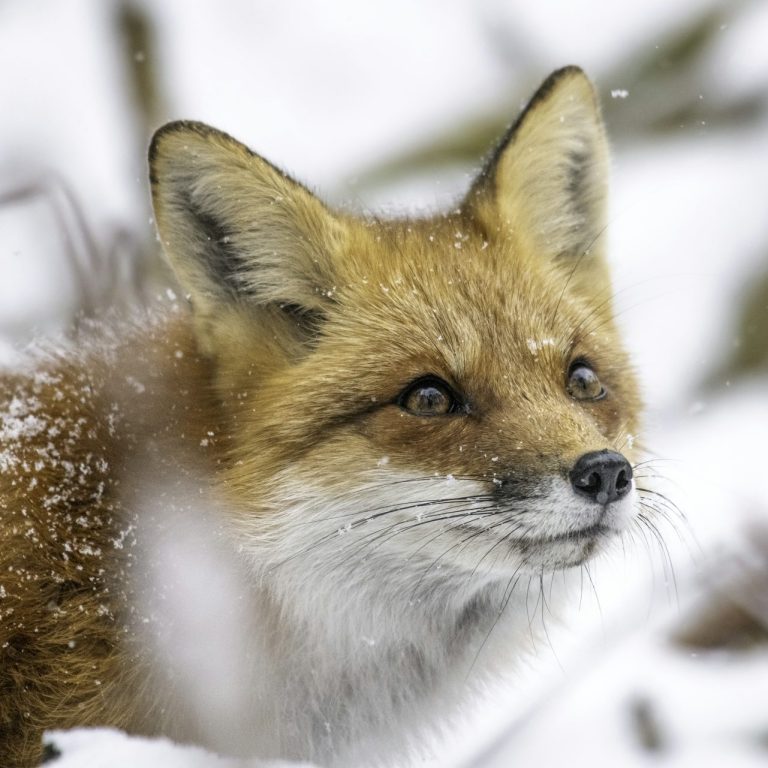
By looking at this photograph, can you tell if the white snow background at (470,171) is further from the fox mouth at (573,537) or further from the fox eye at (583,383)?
the fox eye at (583,383)

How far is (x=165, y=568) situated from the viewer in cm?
402

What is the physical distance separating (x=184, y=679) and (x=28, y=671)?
566mm

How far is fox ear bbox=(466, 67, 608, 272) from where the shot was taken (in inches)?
191

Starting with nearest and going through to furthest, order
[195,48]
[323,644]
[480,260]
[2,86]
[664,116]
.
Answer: [323,644] < [480,260] < [664,116] < [2,86] < [195,48]

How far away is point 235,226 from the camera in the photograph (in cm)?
432

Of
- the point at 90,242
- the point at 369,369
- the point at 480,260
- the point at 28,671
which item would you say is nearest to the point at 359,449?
the point at 369,369

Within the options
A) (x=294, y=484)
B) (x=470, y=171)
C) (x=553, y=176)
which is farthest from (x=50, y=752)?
(x=470, y=171)

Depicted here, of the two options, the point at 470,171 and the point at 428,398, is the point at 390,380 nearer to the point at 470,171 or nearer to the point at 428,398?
the point at 428,398

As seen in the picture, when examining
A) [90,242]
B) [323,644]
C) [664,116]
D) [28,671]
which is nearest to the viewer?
[28,671]

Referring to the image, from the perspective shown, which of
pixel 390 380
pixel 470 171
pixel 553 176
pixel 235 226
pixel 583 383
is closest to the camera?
pixel 390 380

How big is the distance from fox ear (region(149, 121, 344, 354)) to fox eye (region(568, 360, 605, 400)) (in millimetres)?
1087

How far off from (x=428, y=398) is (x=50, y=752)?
6.02 ft

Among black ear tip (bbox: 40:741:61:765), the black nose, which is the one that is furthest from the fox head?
black ear tip (bbox: 40:741:61:765)

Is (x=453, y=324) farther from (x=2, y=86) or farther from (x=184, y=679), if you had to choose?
(x=2, y=86)
